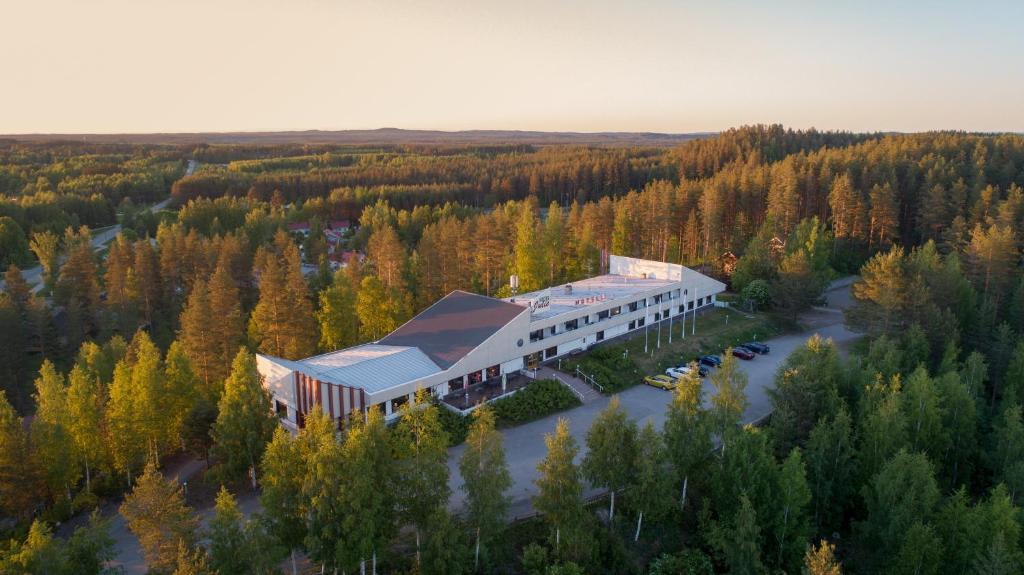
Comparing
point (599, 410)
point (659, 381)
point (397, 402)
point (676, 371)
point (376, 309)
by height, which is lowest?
point (599, 410)

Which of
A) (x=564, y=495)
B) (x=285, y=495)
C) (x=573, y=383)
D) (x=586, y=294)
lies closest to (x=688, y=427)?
(x=564, y=495)

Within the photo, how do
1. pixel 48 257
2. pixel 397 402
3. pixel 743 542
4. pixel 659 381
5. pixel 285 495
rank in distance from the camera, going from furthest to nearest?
pixel 48 257, pixel 659 381, pixel 397 402, pixel 743 542, pixel 285 495

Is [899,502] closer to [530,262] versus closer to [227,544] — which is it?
[227,544]

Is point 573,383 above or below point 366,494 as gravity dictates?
below

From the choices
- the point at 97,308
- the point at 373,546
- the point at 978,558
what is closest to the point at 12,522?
the point at 373,546

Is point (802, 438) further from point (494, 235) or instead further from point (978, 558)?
point (494, 235)

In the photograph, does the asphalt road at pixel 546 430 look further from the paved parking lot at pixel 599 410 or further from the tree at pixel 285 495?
the tree at pixel 285 495

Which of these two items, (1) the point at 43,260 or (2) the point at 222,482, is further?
(1) the point at 43,260
